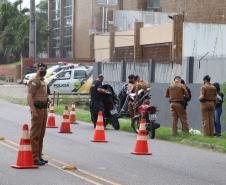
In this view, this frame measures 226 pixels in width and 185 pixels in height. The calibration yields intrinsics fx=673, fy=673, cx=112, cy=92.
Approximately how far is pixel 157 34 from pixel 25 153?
39.3 meters

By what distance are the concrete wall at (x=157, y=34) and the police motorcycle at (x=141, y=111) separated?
82.1 feet

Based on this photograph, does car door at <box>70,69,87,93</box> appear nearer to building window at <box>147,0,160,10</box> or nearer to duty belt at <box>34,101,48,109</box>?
duty belt at <box>34,101,48,109</box>

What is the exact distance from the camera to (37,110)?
1302cm

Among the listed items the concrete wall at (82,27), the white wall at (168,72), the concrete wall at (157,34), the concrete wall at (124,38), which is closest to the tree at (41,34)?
the concrete wall at (82,27)

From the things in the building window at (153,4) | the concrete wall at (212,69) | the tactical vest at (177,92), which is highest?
the building window at (153,4)

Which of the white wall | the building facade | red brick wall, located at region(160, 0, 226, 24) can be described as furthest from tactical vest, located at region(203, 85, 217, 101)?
the building facade

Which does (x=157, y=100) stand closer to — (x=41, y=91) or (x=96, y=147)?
(x=96, y=147)

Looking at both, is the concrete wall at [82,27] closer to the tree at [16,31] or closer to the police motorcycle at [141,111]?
the tree at [16,31]

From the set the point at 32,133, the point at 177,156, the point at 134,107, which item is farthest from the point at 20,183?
the point at 134,107

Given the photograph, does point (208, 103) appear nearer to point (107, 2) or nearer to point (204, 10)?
point (204, 10)

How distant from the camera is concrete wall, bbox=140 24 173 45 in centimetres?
4930

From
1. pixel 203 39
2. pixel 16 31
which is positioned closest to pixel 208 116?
pixel 203 39

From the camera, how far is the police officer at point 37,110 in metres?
12.9

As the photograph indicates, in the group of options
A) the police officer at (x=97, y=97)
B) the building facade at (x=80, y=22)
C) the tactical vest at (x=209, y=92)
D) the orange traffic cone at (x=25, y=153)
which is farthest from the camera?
the building facade at (x=80, y=22)
